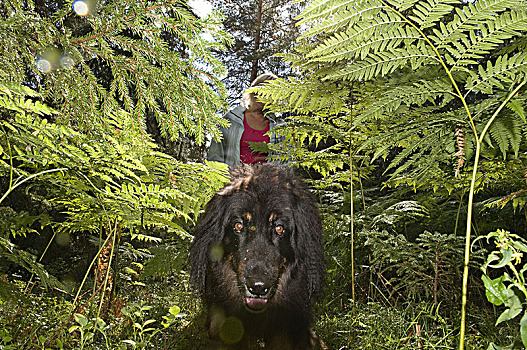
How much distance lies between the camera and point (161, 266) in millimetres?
3951

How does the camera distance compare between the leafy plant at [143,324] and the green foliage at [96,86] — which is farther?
the leafy plant at [143,324]

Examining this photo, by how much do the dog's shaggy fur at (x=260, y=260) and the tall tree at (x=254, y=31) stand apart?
1310 centimetres

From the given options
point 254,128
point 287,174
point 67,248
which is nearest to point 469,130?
point 287,174

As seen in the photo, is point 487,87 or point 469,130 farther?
point 469,130

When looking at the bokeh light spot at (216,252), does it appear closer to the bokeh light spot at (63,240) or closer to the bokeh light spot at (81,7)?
the bokeh light spot at (81,7)

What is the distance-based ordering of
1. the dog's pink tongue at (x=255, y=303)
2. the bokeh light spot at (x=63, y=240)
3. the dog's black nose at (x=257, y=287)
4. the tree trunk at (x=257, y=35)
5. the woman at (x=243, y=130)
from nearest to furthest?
the dog's black nose at (x=257, y=287) < the dog's pink tongue at (x=255, y=303) < the woman at (x=243, y=130) < the bokeh light spot at (x=63, y=240) < the tree trunk at (x=257, y=35)

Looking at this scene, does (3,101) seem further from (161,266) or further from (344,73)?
(161,266)

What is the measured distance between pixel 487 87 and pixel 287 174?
204cm

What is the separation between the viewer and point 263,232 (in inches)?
118

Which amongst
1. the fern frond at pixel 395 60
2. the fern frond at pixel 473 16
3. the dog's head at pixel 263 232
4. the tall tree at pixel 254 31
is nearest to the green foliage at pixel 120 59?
the fern frond at pixel 395 60

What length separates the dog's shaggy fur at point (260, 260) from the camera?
2916 mm

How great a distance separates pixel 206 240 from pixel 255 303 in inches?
32.5

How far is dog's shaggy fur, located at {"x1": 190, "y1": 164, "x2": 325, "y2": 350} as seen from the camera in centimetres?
292

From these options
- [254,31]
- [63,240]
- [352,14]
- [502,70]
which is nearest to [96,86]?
[352,14]
